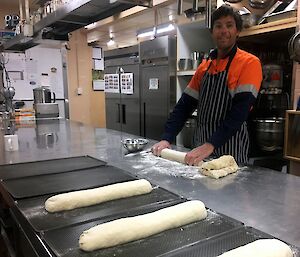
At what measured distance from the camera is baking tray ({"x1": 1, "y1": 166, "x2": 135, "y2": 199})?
111 centimetres

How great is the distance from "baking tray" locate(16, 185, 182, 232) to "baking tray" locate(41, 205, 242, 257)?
0.05 m

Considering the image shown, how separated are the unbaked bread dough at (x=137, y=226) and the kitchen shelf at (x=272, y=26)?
1.92 metres

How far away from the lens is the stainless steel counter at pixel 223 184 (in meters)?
0.88

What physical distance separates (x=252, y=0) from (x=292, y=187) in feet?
6.39

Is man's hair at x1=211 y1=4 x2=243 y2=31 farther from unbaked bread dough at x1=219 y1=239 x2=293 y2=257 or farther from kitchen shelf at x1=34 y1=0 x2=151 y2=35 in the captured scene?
unbaked bread dough at x1=219 y1=239 x2=293 y2=257

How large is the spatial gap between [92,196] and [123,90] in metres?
3.48

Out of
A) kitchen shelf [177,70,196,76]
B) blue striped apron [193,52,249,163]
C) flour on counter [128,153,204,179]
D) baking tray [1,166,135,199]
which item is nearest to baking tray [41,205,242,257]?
baking tray [1,166,135,199]

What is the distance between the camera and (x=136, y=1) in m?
1.62

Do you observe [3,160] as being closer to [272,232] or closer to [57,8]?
[57,8]

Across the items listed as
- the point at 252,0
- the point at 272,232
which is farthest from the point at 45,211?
the point at 252,0

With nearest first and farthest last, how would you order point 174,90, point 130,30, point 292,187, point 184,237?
point 184,237
point 292,187
point 174,90
point 130,30

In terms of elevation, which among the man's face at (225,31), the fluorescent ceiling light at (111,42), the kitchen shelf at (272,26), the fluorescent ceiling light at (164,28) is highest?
the fluorescent ceiling light at (111,42)

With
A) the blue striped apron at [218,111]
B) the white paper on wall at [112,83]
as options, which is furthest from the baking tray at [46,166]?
the white paper on wall at [112,83]

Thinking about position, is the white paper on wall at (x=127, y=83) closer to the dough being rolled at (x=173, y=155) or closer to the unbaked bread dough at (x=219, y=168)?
the dough being rolled at (x=173, y=155)
